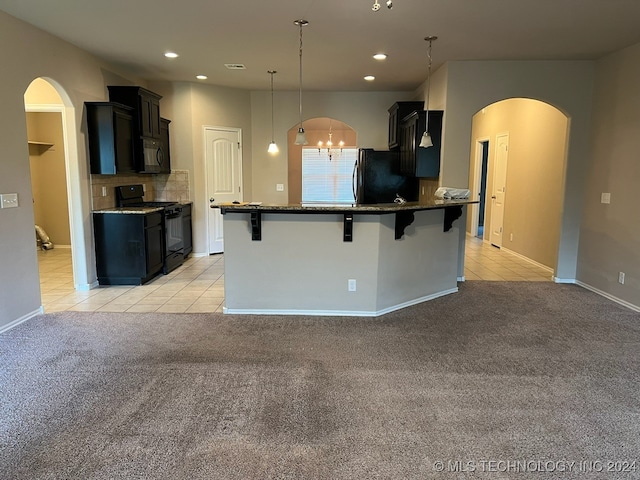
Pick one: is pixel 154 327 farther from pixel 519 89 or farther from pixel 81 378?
pixel 519 89

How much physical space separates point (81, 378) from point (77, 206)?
9.07 feet

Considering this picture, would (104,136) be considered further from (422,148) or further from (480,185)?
(480,185)

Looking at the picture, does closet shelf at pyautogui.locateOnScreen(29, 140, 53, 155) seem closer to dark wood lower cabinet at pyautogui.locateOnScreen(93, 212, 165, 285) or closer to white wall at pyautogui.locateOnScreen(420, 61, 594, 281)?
dark wood lower cabinet at pyautogui.locateOnScreen(93, 212, 165, 285)

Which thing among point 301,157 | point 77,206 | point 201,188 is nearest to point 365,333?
point 77,206

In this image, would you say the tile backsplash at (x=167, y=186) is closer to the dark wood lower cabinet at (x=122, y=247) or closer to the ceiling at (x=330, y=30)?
the dark wood lower cabinet at (x=122, y=247)

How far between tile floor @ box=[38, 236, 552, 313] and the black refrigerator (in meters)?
1.61

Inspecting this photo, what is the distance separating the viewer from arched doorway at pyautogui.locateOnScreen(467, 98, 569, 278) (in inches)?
241

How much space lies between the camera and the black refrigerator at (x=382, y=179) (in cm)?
724

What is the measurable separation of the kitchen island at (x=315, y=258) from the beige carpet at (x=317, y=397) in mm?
217

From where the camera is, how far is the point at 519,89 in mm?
5266

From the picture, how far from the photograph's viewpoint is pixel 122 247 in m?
5.25

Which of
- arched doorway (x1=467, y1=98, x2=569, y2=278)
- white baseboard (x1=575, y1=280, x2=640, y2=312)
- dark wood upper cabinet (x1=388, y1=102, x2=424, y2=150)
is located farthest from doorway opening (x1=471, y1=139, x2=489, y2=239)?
white baseboard (x1=575, y1=280, x2=640, y2=312)

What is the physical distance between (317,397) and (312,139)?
29.9 ft

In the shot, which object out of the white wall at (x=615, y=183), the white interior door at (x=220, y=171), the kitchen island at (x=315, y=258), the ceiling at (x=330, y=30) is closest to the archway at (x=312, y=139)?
the white interior door at (x=220, y=171)
